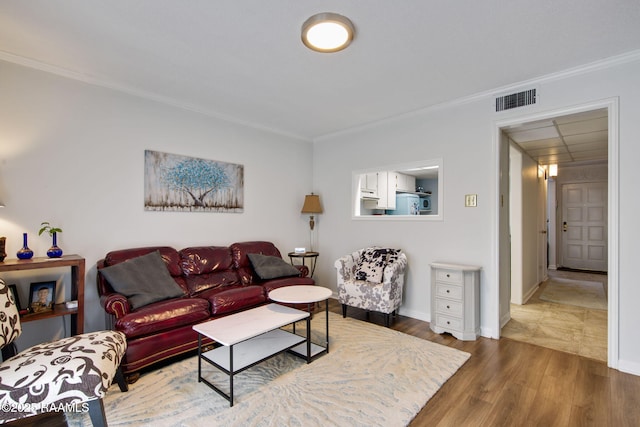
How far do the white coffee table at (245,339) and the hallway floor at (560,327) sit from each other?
2.39m

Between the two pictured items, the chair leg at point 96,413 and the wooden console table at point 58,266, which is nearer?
the chair leg at point 96,413

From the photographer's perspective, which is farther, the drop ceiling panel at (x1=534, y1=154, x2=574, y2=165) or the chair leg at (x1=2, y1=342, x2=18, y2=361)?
the drop ceiling panel at (x1=534, y1=154, x2=574, y2=165)

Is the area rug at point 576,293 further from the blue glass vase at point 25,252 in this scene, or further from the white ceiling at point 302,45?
the blue glass vase at point 25,252

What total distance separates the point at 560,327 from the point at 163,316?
162 inches

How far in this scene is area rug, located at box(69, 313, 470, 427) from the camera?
186 cm

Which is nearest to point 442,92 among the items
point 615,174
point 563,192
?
point 615,174

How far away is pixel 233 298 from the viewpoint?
2.92 meters

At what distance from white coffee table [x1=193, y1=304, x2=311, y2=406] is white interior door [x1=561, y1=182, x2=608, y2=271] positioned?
7291 mm

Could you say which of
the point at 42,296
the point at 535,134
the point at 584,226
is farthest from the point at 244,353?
the point at 584,226

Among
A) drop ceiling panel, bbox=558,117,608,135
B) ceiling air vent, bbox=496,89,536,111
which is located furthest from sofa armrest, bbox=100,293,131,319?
drop ceiling panel, bbox=558,117,608,135

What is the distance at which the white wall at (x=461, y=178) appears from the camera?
2.43 m

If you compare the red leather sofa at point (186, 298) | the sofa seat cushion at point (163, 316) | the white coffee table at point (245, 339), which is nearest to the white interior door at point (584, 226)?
the red leather sofa at point (186, 298)

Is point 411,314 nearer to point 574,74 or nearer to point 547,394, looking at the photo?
point 547,394

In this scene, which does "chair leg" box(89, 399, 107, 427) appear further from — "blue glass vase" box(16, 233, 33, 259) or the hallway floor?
the hallway floor
